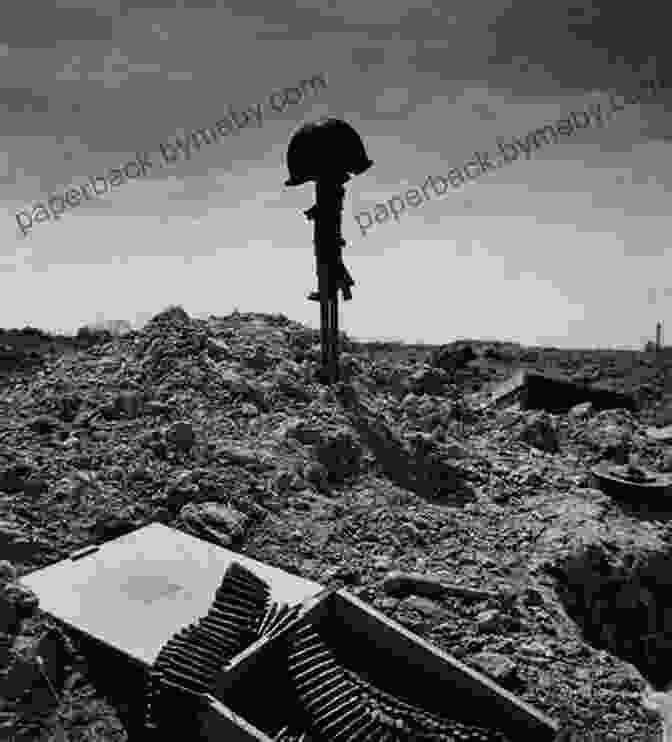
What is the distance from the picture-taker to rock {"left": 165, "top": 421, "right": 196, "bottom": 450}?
878cm

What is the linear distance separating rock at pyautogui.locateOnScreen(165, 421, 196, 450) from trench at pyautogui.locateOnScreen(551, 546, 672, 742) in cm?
439

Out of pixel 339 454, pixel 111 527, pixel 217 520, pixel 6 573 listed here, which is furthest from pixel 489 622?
pixel 6 573

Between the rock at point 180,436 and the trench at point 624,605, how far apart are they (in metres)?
4.39

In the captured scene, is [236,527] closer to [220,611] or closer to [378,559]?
[378,559]

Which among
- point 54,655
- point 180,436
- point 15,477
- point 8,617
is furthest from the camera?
point 180,436

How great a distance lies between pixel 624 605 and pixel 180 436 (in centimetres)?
534

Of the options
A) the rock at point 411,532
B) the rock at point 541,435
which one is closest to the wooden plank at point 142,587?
the rock at point 411,532

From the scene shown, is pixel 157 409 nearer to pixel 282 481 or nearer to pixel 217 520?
pixel 282 481

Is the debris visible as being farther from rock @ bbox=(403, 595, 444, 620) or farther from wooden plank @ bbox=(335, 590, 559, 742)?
wooden plank @ bbox=(335, 590, 559, 742)

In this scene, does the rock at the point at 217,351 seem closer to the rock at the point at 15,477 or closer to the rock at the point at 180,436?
the rock at the point at 180,436

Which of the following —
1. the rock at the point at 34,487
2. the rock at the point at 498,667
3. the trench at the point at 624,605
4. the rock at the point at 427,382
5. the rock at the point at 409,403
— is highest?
the rock at the point at 427,382

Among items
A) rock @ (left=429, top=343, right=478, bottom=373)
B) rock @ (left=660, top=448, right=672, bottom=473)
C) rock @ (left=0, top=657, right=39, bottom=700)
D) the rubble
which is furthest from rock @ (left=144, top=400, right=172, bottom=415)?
rock @ (left=429, top=343, right=478, bottom=373)

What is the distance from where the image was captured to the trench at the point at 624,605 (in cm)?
741

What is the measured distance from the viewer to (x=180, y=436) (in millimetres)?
8805
